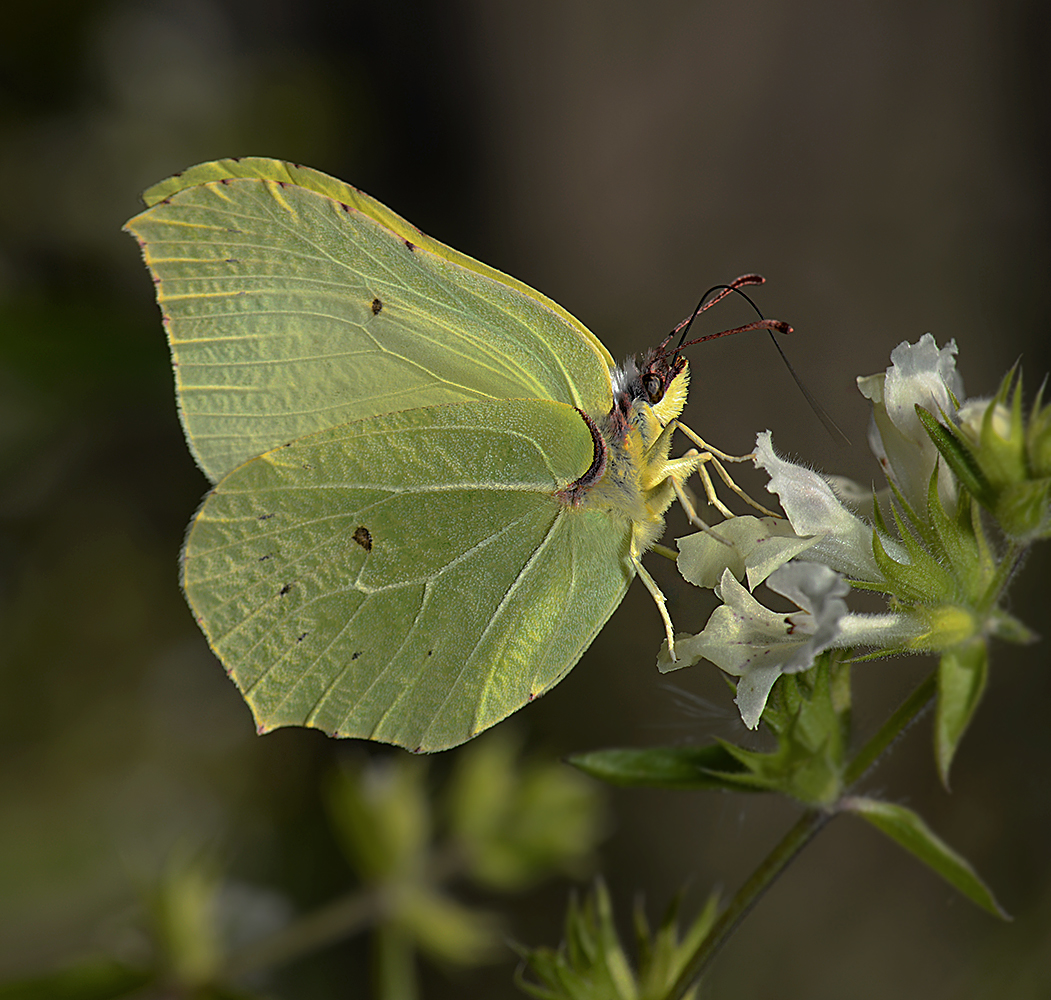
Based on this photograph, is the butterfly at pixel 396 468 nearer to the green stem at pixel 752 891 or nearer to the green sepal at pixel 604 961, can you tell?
the green sepal at pixel 604 961

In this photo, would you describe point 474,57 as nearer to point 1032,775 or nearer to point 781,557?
point 1032,775

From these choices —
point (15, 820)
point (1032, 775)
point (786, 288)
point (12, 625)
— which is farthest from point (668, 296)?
point (15, 820)

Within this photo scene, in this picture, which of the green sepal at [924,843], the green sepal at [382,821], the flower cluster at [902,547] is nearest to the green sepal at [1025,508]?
the flower cluster at [902,547]

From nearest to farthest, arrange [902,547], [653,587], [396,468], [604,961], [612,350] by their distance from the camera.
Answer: [902,547] → [604,961] → [653,587] → [396,468] → [612,350]

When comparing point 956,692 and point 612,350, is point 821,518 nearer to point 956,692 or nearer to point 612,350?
point 956,692

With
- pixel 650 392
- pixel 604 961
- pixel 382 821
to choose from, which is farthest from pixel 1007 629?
pixel 382 821

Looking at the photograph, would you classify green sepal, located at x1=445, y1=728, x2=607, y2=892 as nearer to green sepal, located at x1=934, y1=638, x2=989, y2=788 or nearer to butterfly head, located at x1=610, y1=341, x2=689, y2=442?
butterfly head, located at x1=610, y1=341, x2=689, y2=442

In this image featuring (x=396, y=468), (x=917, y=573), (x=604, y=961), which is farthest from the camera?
(x=396, y=468)

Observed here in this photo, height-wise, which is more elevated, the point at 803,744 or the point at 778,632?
the point at 778,632
